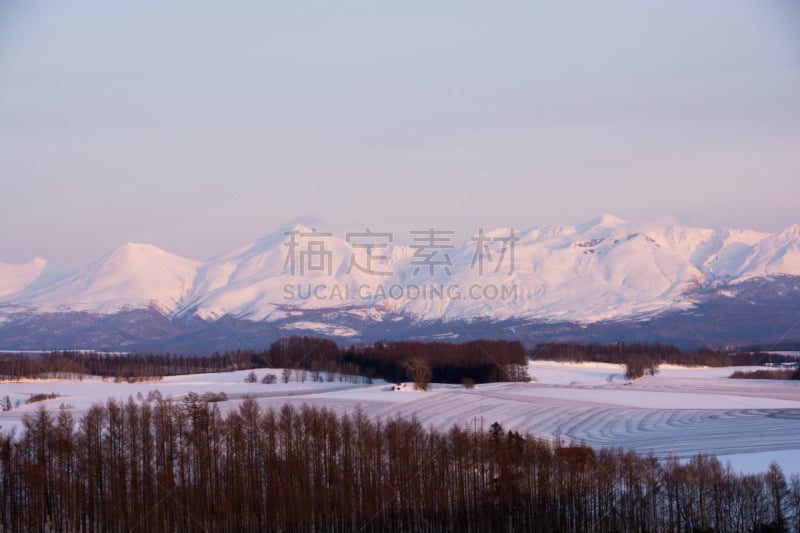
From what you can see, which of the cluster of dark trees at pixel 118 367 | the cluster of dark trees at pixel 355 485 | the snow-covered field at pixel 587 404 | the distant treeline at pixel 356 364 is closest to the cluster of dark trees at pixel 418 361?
the distant treeline at pixel 356 364

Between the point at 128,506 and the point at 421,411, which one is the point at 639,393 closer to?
the point at 421,411

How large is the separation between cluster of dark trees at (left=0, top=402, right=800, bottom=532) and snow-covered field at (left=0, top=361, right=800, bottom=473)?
6.64 meters

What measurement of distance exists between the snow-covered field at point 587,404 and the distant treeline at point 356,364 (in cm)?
417

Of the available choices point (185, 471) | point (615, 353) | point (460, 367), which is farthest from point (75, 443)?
point (615, 353)

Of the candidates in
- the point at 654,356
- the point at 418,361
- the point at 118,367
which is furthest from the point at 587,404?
the point at 118,367

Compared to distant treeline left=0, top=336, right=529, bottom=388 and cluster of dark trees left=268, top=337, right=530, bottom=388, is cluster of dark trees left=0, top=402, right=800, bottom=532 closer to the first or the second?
cluster of dark trees left=268, top=337, right=530, bottom=388

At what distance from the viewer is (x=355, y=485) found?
4034 cm

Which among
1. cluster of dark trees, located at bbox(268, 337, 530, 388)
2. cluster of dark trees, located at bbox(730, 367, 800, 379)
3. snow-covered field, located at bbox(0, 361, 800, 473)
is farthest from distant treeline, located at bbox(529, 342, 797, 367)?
snow-covered field, located at bbox(0, 361, 800, 473)

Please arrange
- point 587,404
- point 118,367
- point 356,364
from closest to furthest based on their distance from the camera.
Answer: point 587,404, point 356,364, point 118,367

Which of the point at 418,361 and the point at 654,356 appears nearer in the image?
the point at 418,361

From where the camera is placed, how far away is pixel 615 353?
15712 cm

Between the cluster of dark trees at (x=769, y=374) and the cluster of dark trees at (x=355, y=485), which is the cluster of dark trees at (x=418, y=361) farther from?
the cluster of dark trees at (x=355, y=485)

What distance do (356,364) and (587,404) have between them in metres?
50.2

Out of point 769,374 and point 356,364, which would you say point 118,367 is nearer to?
point 356,364
